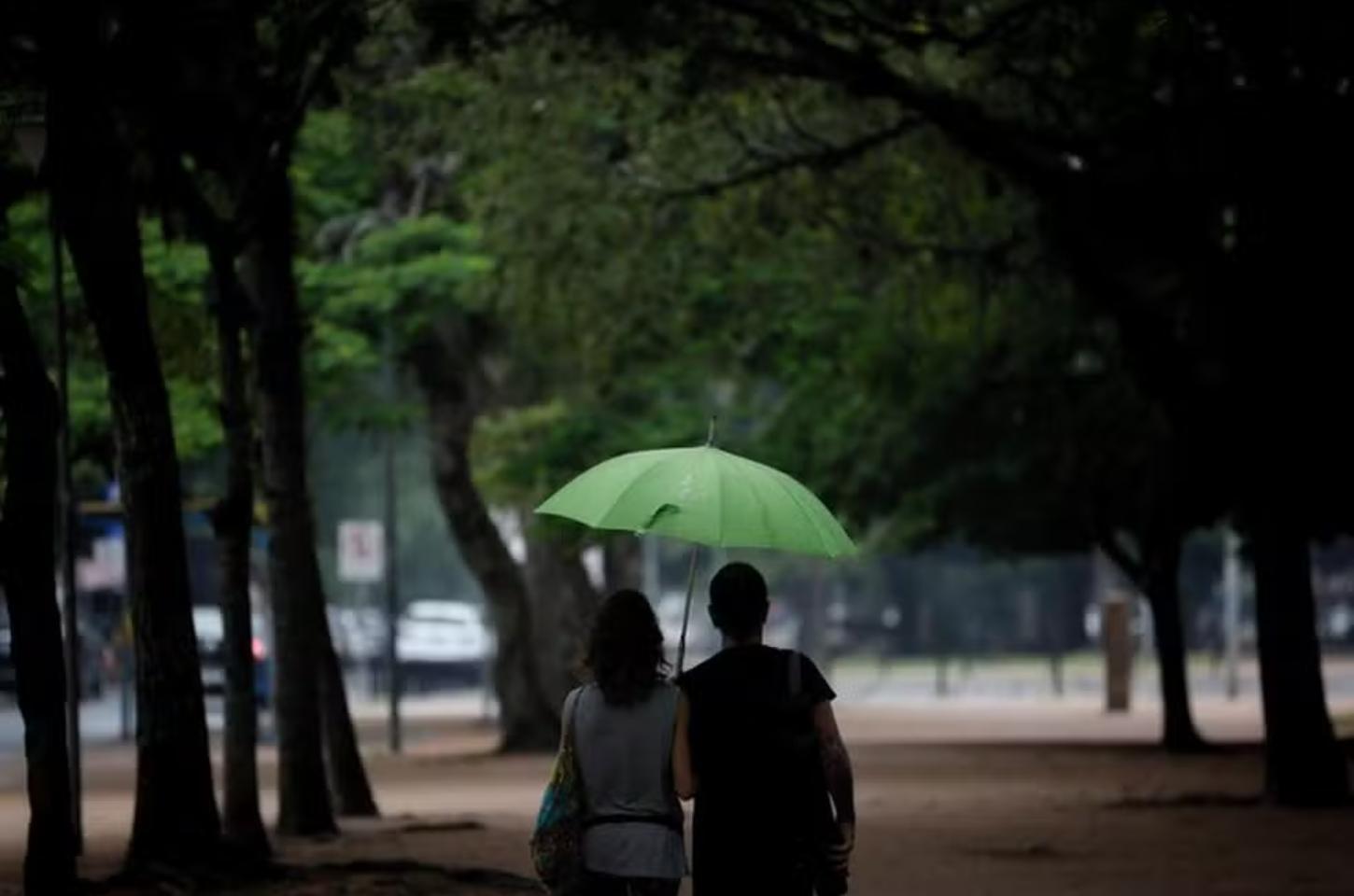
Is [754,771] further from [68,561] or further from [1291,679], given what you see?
[1291,679]

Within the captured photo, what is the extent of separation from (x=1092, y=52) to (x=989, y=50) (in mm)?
3117

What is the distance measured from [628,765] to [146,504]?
26.0 feet

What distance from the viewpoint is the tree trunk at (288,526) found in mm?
20531

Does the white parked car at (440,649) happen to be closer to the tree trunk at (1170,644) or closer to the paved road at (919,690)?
the paved road at (919,690)

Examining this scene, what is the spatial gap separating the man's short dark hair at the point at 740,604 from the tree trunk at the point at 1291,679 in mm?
13835

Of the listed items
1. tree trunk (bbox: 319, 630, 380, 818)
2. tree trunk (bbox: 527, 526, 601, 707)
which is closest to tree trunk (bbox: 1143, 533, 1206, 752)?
tree trunk (bbox: 527, 526, 601, 707)

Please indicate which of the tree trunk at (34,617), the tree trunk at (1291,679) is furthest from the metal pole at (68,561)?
the tree trunk at (1291,679)

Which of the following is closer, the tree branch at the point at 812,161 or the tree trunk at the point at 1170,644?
the tree branch at the point at 812,161

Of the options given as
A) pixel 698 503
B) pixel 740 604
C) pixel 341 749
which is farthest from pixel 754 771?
pixel 341 749

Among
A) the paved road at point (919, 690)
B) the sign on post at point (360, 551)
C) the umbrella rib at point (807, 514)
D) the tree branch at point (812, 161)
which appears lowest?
the paved road at point (919, 690)

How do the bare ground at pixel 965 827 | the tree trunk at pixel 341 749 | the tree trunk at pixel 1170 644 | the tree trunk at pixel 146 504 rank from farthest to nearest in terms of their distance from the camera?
the tree trunk at pixel 1170 644
the tree trunk at pixel 341 749
the bare ground at pixel 965 827
the tree trunk at pixel 146 504

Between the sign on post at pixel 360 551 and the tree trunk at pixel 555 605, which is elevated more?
the sign on post at pixel 360 551

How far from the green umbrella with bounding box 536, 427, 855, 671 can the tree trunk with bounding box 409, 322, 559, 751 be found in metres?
25.6

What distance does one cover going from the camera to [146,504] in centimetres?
1608
